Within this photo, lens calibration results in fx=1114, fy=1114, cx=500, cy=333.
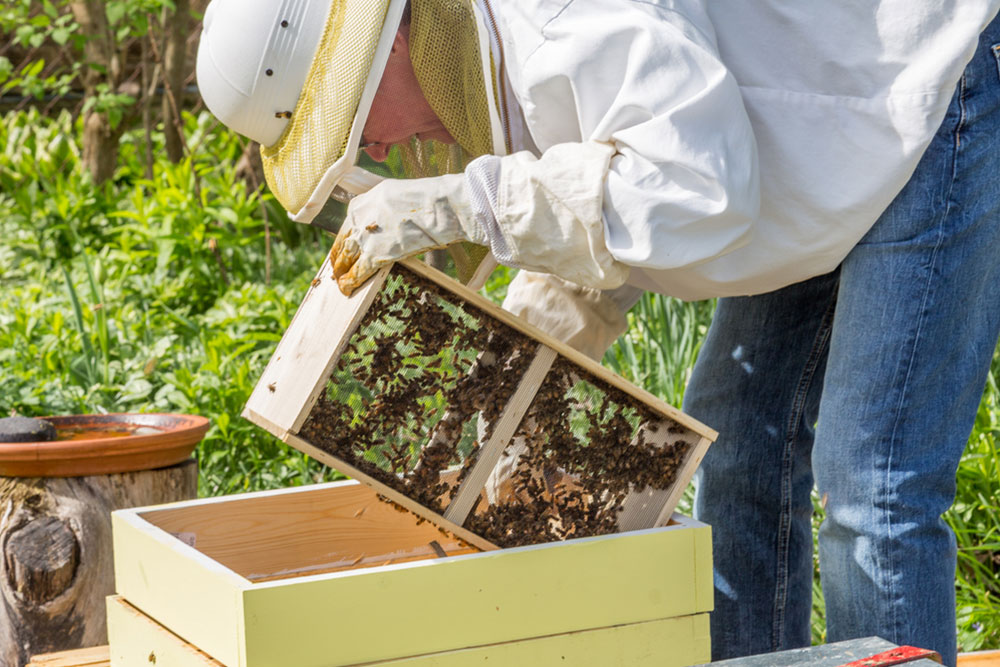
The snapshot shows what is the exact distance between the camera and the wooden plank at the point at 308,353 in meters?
1.40

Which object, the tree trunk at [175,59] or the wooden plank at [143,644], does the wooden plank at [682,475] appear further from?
the tree trunk at [175,59]

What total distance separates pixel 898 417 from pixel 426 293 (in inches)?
25.6

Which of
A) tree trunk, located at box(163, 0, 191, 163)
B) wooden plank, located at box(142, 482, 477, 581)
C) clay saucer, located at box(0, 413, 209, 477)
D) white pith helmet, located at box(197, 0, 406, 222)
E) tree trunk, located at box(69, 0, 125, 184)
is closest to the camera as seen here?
white pith helmet, located at box(197, 0, 406, 222)

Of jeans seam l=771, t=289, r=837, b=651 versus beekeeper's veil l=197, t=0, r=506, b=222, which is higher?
beekeeper's veil l=197, t=0, r=506, b=222

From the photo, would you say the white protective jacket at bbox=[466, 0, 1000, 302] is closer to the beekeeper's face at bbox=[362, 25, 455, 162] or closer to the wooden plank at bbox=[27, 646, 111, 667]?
the beekeeper's face at bbox=[362, 25, 455, 162]

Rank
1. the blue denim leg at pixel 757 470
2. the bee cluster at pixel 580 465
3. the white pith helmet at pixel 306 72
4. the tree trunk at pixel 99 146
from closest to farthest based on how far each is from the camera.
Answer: the white pith helmet at pixel 306 72 → the bee cluster at pixel 580 465 → the blue denim leg at pixel 757 470 → the tree trunk at pixel 99 146

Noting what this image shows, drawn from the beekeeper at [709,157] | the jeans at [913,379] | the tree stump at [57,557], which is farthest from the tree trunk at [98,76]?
the jeans at [913,379]

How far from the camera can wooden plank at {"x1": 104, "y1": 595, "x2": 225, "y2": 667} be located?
143 cm

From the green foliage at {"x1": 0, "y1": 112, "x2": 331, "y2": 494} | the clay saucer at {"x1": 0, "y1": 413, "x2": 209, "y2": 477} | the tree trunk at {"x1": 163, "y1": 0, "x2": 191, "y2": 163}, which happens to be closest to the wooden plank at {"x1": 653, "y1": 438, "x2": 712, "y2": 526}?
the clay saucer at {"x1": 0, "y1": 413, "x2": 209, "y2": 477}

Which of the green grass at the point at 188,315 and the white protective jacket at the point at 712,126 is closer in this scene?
the white protective jacket at the point at 712,126

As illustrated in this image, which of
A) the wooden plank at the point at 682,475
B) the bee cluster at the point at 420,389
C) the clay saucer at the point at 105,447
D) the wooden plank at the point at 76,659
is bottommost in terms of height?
the wooden plank at the point at 76,659

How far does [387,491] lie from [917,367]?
72cm

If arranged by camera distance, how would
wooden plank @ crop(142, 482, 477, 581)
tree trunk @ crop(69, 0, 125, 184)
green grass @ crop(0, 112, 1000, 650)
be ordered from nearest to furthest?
wooden plank @ crop(142, 482, 477, 581) < green grass @ crop(0, 112, 1000, 650) < tree trunk @ crop(69, 0, 125, 184)

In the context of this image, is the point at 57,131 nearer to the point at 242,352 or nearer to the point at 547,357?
the point at 242,352
